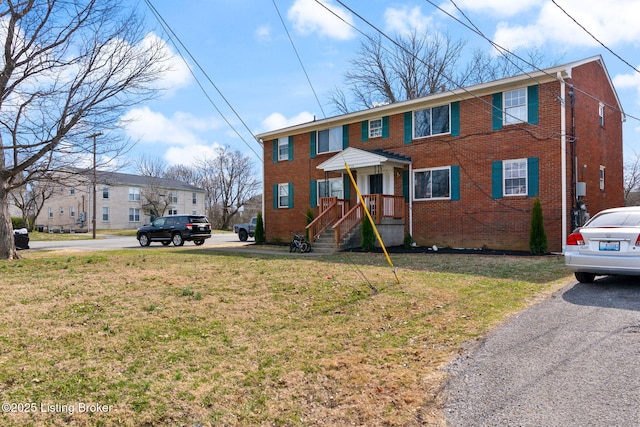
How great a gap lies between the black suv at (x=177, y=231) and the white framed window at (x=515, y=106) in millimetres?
14886

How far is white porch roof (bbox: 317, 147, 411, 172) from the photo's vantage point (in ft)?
53.4

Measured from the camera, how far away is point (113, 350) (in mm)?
4617

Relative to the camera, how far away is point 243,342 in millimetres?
5027

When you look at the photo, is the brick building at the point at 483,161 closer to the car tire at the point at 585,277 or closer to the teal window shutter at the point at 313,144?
the teal window shutter at the point at 313,144

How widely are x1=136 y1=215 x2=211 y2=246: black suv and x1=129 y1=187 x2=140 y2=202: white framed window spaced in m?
29.2

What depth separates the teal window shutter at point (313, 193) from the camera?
2030 centimetres

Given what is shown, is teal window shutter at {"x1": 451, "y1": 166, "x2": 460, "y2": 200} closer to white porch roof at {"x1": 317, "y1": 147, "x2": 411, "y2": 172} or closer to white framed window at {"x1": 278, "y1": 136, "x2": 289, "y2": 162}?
white porch roof at {"x1": 317, "y1": 147, "x2": 411, "y2": 172}

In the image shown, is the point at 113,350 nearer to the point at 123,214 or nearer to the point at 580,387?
the point at 580,387

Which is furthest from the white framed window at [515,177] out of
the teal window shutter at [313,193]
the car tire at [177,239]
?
the car tire at [177,239]

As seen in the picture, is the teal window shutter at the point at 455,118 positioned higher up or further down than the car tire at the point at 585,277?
higher up

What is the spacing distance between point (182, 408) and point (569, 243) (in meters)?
7.14

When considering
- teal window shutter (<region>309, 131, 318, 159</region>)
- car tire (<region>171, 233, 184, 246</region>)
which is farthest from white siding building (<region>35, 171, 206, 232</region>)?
teal window shutter (<region>309, 131, 318, 159</region>)

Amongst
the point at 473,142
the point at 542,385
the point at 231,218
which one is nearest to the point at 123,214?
the point at 231,218

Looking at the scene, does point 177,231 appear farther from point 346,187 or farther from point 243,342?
point 243,342
